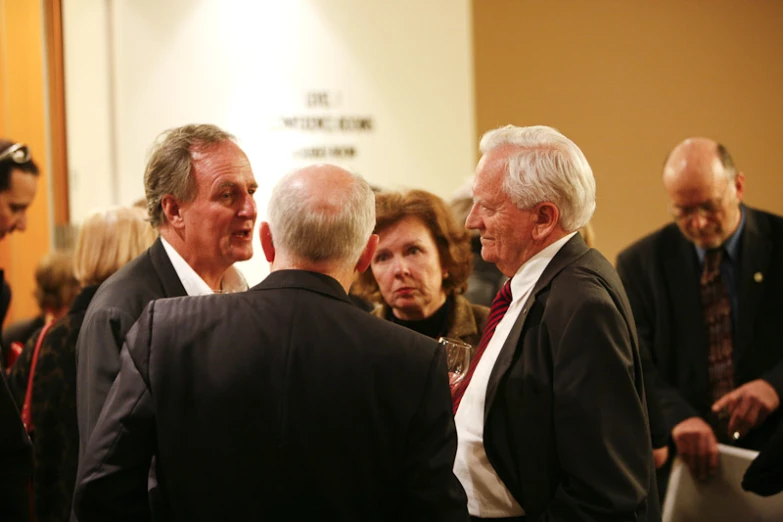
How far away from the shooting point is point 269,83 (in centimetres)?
388

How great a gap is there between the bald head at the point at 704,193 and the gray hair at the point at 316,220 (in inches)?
84.0

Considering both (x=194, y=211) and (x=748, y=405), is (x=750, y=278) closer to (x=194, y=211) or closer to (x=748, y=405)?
(x=748, y=405)

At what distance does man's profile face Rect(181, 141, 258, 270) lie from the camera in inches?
87.1

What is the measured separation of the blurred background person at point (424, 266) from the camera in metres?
2.60

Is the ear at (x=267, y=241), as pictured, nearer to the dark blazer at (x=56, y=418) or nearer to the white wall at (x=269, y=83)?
the dark blazer at (x=56, y=418)

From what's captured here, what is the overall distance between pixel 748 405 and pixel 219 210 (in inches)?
84.4

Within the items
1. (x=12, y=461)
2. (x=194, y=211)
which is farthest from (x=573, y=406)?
(x=12, y=461)

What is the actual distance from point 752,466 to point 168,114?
2.75 meters

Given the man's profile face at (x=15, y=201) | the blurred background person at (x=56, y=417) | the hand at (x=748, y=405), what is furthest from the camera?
the hand at (x=748, y=405)

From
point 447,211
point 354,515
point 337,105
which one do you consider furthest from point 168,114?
point 354,515

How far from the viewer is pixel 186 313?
1.54 m

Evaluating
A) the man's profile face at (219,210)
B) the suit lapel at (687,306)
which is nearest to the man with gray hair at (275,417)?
the man's profile face at (219,210)

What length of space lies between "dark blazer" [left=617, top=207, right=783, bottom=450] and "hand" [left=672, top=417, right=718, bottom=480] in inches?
2.6

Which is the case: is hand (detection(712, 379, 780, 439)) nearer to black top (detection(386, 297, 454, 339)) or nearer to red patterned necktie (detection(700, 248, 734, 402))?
red patterned necktie (detection(700, 248, 734, 402))
